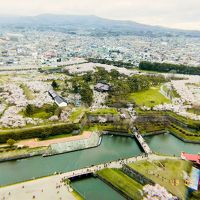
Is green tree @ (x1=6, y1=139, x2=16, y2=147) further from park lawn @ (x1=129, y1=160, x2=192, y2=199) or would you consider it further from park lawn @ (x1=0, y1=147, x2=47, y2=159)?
park lawn @ (x1=129, y1=160, x2=192, y2=199)

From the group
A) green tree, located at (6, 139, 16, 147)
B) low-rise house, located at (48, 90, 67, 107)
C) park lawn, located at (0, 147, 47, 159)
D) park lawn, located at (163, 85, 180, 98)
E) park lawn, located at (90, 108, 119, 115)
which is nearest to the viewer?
park lawn, located at (0, 147, 47, 159)

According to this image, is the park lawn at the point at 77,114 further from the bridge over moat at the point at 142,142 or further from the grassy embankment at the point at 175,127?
the grassy embankment at the point at 175,127

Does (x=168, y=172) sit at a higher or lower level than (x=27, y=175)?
higher

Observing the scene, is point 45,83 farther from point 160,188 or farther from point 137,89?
point 160,188

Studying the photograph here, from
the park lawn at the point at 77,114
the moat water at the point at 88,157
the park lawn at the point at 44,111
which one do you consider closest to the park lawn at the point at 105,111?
the park lawn at the point at 77,114

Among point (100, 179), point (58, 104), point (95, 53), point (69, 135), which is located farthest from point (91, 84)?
point (95, 53)

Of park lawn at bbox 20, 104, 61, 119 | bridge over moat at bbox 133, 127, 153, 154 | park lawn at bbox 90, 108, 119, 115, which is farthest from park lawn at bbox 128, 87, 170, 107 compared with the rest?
park lawn at bbox 20, 104, 61, 119
